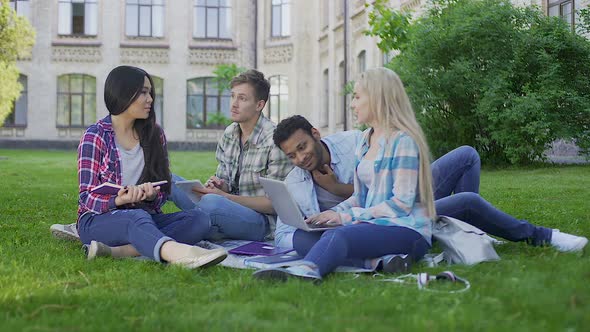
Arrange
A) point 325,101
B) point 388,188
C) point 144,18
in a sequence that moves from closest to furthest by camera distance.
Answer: point 388,188 < point 325,101 < point 144,18

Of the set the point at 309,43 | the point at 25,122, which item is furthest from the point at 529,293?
the point at 25,122

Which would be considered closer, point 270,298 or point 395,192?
point 270,298

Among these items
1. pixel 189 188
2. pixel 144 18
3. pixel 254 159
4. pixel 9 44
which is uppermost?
pixel 144 18

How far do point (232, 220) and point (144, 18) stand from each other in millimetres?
34193

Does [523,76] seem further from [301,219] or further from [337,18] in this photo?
[337,18]

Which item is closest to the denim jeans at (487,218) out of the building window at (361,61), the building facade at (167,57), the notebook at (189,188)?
the notebook at (189,188)

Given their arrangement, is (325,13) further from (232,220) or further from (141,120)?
(141,120)

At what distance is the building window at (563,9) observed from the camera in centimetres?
1758

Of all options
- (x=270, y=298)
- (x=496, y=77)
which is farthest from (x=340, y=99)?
(x=270, y=298)

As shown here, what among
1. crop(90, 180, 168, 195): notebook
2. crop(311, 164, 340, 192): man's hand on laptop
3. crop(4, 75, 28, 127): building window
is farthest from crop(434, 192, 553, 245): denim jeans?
crop(4, 75, 28, 127): building window

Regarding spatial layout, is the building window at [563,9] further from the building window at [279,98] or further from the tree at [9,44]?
the building window at [279,98]

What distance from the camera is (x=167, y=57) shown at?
124ft

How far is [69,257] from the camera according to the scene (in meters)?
5.18

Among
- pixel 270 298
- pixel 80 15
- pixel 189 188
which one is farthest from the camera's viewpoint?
pixel 80 15
